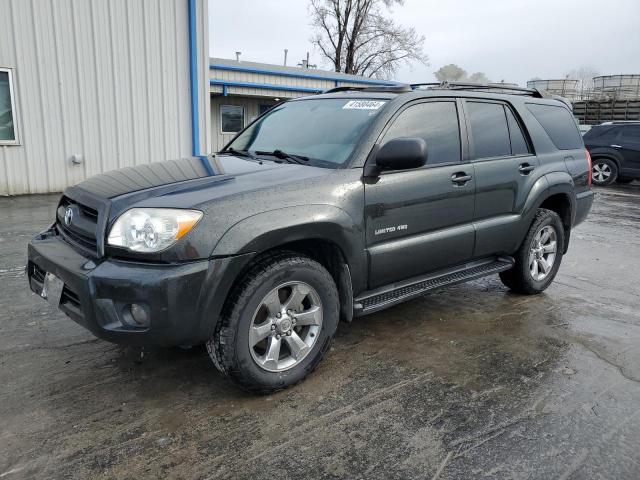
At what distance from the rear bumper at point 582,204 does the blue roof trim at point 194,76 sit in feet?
26.7

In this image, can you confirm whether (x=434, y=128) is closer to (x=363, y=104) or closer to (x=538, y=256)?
(x=363, y=104)

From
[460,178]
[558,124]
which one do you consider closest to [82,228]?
[460,178]

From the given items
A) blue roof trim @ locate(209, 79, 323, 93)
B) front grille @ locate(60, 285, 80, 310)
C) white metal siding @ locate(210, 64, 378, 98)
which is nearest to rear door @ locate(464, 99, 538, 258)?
front grille @ locate(60, 285, 80, 310)

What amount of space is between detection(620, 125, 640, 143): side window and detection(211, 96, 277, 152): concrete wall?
1149cm

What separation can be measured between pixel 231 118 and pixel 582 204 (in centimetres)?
1571

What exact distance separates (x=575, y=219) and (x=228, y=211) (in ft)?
12.8

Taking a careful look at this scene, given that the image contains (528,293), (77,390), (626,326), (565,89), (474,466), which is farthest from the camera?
(565,89)

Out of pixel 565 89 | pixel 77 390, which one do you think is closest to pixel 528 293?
pixel 77 390

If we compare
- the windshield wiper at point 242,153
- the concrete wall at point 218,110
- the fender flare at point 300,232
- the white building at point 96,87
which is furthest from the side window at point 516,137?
the concrete wall at point 218,110

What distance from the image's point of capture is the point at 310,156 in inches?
137

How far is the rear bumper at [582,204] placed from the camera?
16.7 ft

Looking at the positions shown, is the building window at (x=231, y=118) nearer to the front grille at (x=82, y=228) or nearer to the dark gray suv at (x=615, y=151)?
the dark gray suv at (x=615, y=151)

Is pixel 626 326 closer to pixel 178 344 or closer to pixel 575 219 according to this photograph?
pixel 575 219

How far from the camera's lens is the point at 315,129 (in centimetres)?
376
